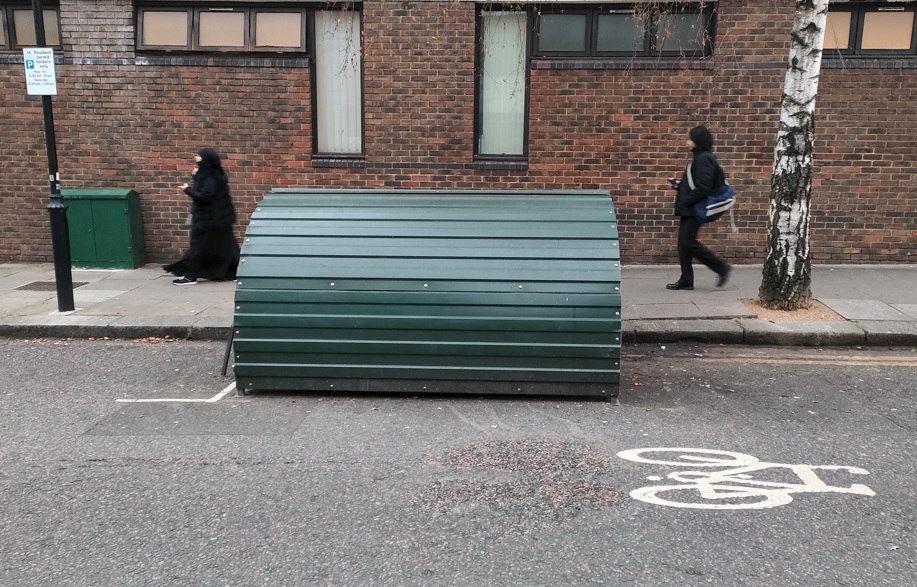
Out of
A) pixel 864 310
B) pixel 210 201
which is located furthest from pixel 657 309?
pixel 210 201

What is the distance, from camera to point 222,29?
966 cm

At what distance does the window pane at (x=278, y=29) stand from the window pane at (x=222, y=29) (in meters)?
0.22

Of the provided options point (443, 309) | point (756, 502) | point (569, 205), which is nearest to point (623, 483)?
point (756, 502)

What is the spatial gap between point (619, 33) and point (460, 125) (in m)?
2.35

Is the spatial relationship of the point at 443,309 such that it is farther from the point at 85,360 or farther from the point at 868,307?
the point at 868,307

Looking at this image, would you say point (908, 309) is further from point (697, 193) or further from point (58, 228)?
point (58, 228)

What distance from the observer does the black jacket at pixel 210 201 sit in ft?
28.3

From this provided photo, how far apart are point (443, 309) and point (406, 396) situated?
0.75 metres

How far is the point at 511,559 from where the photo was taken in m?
3.13

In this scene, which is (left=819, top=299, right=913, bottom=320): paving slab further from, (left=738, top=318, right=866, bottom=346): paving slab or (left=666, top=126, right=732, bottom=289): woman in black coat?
(left=666, top=126, right=732, bottom=289): woman in black coat

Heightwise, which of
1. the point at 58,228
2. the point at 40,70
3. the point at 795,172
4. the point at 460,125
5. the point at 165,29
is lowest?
the point at 58,228

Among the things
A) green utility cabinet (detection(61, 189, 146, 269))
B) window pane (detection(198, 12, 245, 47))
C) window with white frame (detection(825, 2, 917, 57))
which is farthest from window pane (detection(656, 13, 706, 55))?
green utility cabinet (detection(61, 189, 146, 269))

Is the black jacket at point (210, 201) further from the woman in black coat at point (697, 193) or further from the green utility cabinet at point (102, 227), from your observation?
the woman in black coat at point (697, 193)

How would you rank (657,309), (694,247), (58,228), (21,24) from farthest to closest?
1. (21,24)
2. (694,247)
3. (58,228)
4. (657,309)
